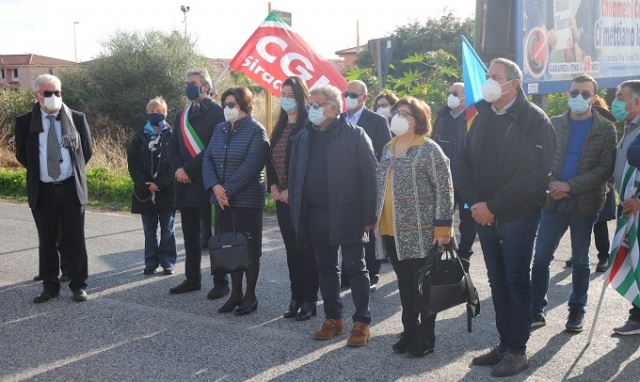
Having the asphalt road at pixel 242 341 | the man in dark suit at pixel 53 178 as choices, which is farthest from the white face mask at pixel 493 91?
the man in dark suit at pixel 53 178

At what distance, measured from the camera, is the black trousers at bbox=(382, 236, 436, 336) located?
17.6 feet

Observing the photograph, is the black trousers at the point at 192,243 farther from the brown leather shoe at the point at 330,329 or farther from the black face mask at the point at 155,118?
the brown leather shoe at the point at 330,329

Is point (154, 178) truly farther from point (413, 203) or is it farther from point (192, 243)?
point (413, 203)

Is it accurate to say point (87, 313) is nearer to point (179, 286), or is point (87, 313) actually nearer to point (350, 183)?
point (179, 286)

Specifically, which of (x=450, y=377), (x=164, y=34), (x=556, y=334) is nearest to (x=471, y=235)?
(x=556, y=334)

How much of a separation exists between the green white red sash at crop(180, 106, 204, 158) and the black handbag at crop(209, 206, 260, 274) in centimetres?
123

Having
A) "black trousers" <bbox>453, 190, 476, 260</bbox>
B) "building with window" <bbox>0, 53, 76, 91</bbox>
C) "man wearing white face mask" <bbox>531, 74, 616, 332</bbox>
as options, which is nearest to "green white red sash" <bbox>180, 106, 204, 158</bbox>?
"black trousers" <bbox>453, 190, 476, 260</bbox>

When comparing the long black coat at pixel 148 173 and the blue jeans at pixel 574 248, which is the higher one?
the long black coat at pixel 148 173

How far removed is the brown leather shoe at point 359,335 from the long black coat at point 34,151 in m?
3.20

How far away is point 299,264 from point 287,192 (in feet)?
2.33

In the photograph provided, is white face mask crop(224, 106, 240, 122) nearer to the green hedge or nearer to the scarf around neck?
the scarf around neck

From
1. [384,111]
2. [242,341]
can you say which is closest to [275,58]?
[384,111]

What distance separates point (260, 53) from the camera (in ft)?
34.9

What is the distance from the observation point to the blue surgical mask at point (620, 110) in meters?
5.97
